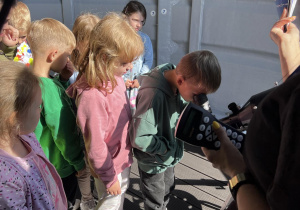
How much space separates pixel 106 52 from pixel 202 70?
44cm

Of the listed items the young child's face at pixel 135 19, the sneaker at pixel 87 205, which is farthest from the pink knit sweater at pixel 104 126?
the young child's face at pixel 135 19


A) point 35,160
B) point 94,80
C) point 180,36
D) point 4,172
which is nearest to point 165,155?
point 94,80

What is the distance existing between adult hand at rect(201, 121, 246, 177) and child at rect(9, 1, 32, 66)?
1610mm

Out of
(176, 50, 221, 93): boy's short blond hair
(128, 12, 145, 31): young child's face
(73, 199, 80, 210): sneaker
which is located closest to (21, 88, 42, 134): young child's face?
(176, 50, 221, 93): boy's short blond hair

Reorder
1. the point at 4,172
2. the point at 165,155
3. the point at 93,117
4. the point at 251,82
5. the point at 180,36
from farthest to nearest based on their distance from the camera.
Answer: the point at 180,36 → the point at 251,82 → the point at 165,155 → the point at 93,117 → the point at 4,172

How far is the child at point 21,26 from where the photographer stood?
6.28 ft

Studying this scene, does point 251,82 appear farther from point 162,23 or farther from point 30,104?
point 30,104

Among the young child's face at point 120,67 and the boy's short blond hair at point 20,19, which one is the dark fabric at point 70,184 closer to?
the young child's face at point 120,67

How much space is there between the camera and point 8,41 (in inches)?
76.7

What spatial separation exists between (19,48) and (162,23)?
4.88 ft

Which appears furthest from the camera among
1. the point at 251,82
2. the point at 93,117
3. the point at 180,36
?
the point at 180,36

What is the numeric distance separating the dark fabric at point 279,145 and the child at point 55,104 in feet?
2.98

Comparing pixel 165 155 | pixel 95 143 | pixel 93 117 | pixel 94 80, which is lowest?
pixel 165 155

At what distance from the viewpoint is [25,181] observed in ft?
2.52
